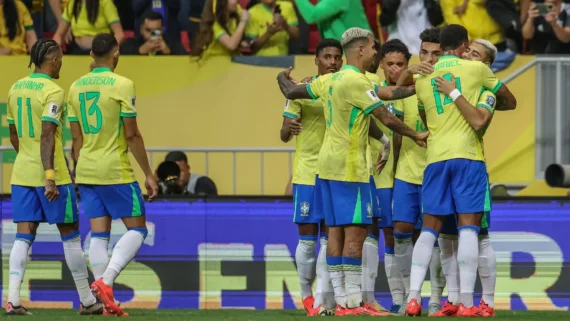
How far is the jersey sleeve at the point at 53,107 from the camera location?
10406 mm

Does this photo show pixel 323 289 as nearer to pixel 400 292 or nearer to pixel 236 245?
pixel 400 292

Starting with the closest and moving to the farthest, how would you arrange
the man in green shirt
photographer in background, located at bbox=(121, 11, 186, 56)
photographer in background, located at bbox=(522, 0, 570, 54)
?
the man in green shirt
photographer in background, located at bbox=(522, 0, 570, 54)
photographer in background, located at bbox=(121, 11, 186, 56)

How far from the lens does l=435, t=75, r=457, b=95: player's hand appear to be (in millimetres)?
9695

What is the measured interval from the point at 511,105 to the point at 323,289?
2076 millimetres

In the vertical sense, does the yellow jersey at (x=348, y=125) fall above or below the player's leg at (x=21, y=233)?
above

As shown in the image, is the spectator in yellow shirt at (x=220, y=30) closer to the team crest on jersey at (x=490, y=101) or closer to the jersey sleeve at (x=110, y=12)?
the jersey sleeve at (x=110, y=12)

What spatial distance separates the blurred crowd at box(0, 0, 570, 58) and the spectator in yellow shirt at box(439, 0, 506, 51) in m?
0.01

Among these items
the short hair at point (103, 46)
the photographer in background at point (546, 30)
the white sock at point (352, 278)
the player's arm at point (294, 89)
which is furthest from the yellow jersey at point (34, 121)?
the photographer in background at point (546, 30)

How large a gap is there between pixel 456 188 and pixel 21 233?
3551 millimetres

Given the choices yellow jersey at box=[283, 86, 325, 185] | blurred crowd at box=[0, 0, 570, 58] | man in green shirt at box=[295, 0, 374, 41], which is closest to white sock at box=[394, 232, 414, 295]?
yellow jersey at box=[283, 86, 325, 185]

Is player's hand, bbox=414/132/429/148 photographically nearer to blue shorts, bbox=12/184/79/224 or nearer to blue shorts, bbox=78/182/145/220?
blue shorts, bbox=78/182/145/220

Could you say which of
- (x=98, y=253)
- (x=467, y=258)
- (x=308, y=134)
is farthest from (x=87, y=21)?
(x=467, y=258)

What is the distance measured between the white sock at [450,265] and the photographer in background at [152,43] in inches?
217

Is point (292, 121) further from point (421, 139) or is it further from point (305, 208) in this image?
point (421, 139)
